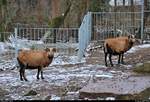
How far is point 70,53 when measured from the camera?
18.7 meters

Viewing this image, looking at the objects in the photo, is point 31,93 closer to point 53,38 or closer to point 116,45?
point 116,45

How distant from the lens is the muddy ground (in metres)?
10.4

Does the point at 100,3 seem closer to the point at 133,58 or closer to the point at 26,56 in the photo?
the point at 133,58

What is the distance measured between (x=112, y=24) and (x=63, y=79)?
10.2m

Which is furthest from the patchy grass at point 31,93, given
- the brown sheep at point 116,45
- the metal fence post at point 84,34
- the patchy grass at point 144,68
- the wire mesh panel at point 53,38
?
the wire mesh panel at point 53,38

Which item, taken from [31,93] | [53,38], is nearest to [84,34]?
[53,38]

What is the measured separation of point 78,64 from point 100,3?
923 cm

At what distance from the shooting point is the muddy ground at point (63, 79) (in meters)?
10.4

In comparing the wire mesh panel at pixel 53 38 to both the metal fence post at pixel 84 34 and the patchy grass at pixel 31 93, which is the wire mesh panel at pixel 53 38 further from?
the patchy grass at pixel 31 93

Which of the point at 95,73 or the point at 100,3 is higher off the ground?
the point at 100,3

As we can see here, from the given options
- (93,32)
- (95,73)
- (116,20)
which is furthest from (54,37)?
(95,73)

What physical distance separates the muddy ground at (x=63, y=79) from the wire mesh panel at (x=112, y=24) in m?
4.54

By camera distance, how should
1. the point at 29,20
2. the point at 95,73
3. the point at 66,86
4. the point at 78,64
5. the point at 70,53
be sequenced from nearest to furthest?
the point at 66,86, the point at 95,73, the point at 78,64, the point at 70,53, the point at 29,20

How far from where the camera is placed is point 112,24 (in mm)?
22328
